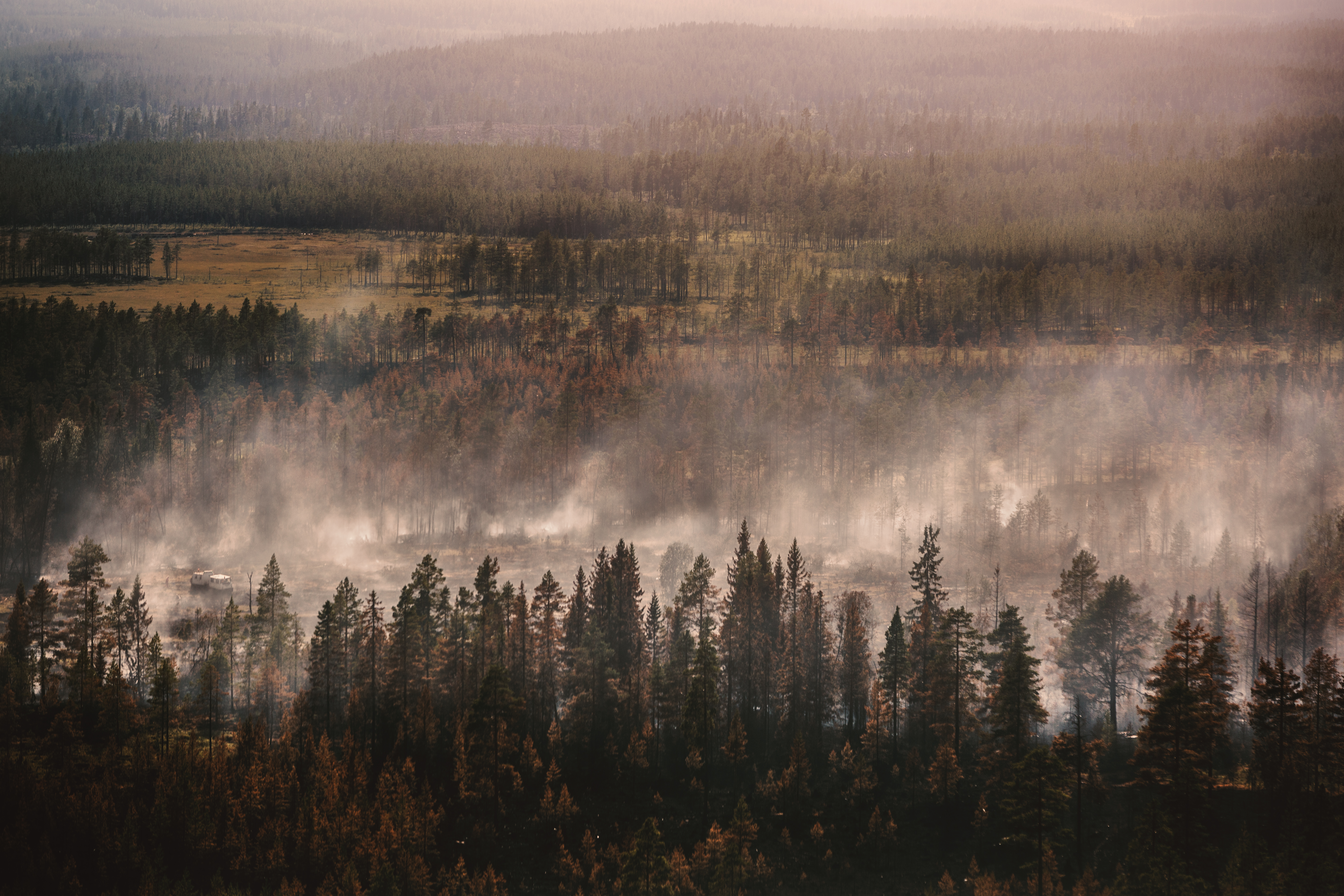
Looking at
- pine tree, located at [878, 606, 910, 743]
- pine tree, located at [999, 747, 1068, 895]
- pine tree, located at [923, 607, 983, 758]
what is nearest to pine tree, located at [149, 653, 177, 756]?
pine tree, located at [878, 606, 910, 743]

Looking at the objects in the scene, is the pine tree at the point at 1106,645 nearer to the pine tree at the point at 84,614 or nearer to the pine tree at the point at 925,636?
the pine tree at the point at 925,636

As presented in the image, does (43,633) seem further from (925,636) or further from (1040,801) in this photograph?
(1040,801)

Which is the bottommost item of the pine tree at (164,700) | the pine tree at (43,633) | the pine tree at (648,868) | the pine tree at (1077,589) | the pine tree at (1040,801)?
the pine tree at (648,868)

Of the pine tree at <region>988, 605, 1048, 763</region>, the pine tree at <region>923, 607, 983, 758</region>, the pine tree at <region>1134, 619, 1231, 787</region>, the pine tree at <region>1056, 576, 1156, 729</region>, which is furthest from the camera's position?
the pine tree at <region>1056, 576, 1156, 729</region>

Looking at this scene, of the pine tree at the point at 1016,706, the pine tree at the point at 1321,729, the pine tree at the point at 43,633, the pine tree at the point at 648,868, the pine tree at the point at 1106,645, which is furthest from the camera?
the pine tree at the point at 43,633

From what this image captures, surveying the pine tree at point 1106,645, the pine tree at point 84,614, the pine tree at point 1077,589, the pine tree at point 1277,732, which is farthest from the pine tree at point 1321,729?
the pine tree at point 84,614

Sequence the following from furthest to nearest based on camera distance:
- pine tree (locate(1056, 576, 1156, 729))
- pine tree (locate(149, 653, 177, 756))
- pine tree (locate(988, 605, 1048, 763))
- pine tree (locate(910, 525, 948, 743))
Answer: pine tree (locate(1056, 576, 1156, 729))
pine tree (locate(910, 525, 948, 743))
pine tree (locate(149, 653, 177, 756))
pine tree (locate(988, 605, 1048, 763))

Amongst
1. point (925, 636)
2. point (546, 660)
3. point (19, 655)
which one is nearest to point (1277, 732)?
point (925, 636)

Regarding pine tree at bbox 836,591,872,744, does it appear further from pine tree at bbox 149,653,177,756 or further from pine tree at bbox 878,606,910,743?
pine tree at bbox 149,653,177,756

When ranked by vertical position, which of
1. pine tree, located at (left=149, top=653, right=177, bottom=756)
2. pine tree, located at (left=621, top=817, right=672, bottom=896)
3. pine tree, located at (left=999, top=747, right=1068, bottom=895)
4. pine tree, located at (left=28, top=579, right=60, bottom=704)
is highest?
pine tree, located at (left=28, top=579, right=60, bottom=704)

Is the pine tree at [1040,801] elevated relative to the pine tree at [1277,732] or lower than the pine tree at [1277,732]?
lower

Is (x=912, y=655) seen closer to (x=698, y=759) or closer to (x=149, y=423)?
(x=698, y=759)

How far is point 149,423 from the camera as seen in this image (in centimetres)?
19912

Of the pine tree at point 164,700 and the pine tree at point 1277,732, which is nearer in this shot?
the pine tree at point 1277,732
